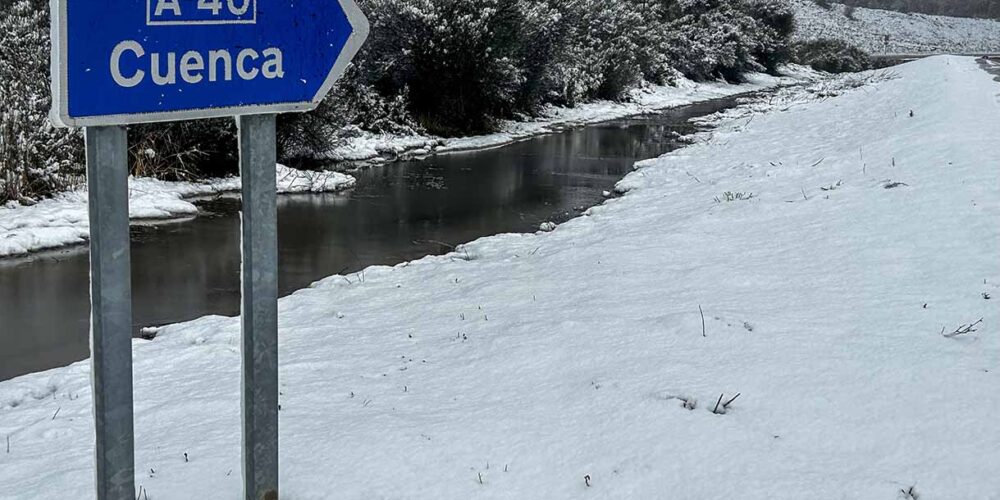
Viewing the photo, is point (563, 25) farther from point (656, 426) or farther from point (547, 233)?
point (656, 426)

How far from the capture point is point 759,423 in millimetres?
4039

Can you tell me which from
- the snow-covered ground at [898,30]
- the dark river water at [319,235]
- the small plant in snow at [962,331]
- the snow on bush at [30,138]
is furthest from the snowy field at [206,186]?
the snow-covered ground at [898,30]

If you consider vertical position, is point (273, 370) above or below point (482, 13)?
below

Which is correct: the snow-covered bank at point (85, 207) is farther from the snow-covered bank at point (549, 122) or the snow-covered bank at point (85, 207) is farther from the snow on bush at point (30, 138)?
the snow-covered bank at point (549, 122)

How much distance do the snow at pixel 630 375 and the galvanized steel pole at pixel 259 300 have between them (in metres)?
0.53

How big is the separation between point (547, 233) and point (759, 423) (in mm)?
6973

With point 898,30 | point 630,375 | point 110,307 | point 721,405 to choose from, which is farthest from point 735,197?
point 898,30

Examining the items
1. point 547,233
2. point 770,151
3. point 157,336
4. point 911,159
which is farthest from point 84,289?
point 770,151

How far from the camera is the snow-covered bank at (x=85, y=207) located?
401 inches

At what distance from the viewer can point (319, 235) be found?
37.4 ft

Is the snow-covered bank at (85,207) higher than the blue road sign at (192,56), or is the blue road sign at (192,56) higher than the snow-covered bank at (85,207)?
the blue road sign at (192,56)

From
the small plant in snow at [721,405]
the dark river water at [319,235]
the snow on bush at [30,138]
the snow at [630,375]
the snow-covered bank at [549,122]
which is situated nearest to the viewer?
the snow at [630,375]

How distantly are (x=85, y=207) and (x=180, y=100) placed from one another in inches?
376

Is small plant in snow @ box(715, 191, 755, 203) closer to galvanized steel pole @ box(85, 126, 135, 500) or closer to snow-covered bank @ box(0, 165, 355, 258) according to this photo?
snow-covered bank @ box(0, 165, 355, 258)
